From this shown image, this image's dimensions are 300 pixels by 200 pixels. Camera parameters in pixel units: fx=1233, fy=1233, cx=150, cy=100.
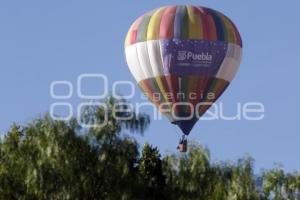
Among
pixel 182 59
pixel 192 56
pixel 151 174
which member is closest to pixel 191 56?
pixel 192 56

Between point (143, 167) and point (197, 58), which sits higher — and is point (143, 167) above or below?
below

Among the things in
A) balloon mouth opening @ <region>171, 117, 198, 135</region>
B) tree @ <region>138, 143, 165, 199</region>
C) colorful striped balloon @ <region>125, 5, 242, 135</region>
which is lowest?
tree @ <region>138, 143, 165, 199</region>

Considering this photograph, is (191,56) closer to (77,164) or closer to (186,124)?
(186,124)

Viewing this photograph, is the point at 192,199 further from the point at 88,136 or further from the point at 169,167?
the point at 88,136

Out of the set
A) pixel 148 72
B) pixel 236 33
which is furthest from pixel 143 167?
pixel 236 33

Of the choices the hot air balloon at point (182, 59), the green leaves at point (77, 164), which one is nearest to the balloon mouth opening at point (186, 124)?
the hot air balloon at point (182, 59)

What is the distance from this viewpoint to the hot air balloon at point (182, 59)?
230ft

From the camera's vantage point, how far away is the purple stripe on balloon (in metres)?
70.0

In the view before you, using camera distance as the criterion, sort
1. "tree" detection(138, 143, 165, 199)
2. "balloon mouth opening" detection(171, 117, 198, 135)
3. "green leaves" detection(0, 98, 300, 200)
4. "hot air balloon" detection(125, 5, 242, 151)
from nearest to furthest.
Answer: "green leaves" detection(0, 98, 300, 200) < "tree" detection(138, 143, 165, 199) < "hot air balloon" detection(125, 5, 242, 151) < "balloon mouth opening" detection(171, 117, 198, 135)

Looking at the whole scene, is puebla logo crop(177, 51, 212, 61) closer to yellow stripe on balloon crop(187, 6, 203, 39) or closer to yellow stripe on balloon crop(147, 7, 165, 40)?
yellow stripe on balloon crop(187, 6, 203, 39)

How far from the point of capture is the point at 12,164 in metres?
51.0

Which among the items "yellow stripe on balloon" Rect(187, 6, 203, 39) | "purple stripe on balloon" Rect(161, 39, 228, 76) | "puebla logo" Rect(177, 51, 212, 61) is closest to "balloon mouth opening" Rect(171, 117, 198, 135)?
"purple stripe on balloon" Rect(161, 39, 228, 76)

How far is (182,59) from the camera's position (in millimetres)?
70188

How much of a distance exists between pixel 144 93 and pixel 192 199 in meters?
17.4
